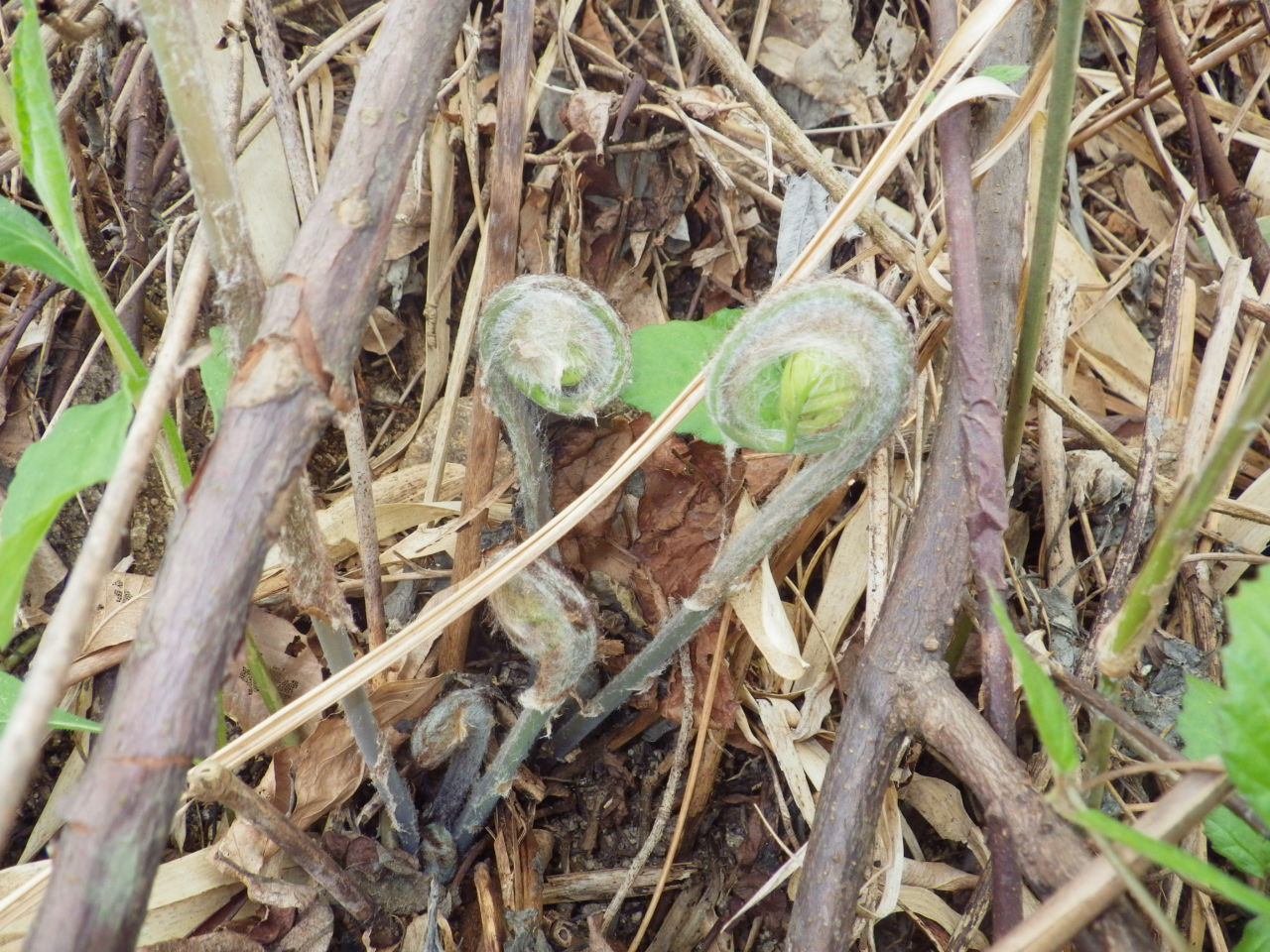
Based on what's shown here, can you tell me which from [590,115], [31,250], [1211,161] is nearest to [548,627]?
[31,250]

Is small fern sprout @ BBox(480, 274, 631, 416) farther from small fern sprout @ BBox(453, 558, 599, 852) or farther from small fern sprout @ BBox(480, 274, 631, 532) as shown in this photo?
small fern sprout @ BBox(453, 558, 599, 852)

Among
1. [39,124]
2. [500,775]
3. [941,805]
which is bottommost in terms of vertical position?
[941,805]

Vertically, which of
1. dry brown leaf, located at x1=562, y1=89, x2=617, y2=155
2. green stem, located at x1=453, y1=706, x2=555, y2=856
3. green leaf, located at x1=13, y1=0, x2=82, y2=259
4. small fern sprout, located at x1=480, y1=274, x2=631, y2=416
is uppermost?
green leaf, located at x1=13, y1=0, x2=82, y2=259

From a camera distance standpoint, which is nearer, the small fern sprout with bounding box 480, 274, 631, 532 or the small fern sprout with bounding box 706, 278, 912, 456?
the small fern sprout with bounding box 706, 278, 912, 456

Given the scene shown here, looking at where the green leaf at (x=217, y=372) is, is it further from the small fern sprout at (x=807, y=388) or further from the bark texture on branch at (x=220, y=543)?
the small fern sprout at (x=807, y=388)

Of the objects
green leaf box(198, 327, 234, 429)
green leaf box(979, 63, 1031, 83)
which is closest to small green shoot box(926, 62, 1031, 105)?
Result: green leaf box(979, 63, 1031, 83)

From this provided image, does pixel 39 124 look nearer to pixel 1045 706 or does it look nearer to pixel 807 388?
pixel 807 388

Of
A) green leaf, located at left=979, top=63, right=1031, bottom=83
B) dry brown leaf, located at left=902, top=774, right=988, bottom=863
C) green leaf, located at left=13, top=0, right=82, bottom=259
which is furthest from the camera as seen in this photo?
dry brown leaf, located at left=902, top=774, right=988, bottom=863

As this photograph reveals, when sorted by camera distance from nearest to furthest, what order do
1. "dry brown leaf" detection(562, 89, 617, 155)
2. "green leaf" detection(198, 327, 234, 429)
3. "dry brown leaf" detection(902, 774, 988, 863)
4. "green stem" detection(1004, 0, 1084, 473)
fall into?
"green leaf" detection(198, 327, 234, 429)
"green stem" detection(1004, 0, 1084, 473)
"dry brown leaf" detection(902, 774, 988, 863)
"dry brown leaf" detection(562, 89, 617, 155)
